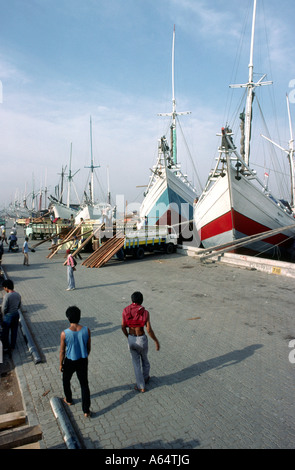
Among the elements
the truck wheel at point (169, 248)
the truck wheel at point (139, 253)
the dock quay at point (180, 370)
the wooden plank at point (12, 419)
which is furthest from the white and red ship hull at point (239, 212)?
the wooden plank at point (12, 419)

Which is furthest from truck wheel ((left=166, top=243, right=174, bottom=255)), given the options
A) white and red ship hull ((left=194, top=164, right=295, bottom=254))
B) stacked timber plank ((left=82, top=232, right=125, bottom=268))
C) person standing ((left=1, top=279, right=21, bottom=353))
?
person standing ((left=1, top=279, right=21, bottom=353))

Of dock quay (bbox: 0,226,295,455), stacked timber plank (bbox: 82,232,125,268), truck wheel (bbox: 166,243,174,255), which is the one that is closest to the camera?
dock quay (bbox: 0,226,295,455)

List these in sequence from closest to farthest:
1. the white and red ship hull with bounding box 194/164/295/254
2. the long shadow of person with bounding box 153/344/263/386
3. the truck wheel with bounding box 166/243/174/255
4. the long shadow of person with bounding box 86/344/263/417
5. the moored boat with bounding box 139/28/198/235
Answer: the long shadow of person with bounding box 86/344/263/417
the long shadow of person with bounding box 153/344/263/386
the white and red ship hull with bounding box 194/164/295/254
the truck wheel with bounding box 166/243/174/255
the moored boat with bounding box 139/28/198/235

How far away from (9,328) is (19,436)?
262 cm

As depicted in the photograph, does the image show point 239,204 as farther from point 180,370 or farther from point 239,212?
point 180,370

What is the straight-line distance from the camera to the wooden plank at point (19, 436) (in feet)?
10.7

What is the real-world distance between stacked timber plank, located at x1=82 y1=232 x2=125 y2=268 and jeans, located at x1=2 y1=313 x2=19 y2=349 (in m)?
8.88

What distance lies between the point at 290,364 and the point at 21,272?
12.1 meters

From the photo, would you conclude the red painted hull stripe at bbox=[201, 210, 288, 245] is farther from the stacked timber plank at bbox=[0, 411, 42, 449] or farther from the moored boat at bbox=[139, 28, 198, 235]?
the stacked timber plank at bbox=[0, 411, 42, 449]

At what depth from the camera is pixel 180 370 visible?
16.3 ft

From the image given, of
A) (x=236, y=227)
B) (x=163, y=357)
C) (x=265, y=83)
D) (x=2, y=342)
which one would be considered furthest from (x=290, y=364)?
(x=265, y=83)

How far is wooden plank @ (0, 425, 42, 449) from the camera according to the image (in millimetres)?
3273

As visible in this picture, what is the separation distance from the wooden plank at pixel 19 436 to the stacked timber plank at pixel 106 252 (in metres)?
11.2

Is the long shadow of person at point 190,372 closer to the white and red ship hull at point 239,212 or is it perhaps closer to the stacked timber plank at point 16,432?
the stacked timber plank at point 16,432
